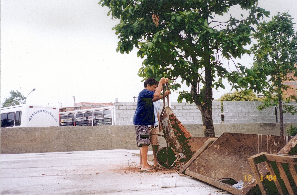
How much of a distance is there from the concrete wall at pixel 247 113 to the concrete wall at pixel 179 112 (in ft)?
1.51

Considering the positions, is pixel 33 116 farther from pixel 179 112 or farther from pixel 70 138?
pixel 179 112

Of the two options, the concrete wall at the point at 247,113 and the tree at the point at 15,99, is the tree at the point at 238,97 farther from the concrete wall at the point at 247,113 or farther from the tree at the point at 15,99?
the tree at the point at 15,99

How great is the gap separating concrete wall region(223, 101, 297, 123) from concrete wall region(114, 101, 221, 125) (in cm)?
46

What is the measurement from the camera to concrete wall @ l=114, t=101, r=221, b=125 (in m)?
12.1

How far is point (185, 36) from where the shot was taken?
25.1 feet

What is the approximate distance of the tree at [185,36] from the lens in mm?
6758

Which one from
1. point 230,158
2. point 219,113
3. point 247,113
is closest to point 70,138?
point 219,113

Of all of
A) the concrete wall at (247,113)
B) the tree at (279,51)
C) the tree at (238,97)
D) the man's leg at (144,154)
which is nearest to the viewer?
the man's leg at (144,154)

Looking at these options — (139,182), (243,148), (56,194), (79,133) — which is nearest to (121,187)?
(139,182)

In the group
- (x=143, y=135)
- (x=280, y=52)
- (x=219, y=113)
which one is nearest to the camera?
(x=143, y=135)

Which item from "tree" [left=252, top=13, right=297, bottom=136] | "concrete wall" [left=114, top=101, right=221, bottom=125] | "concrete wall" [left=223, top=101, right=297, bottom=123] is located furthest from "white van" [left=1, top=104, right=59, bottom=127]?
"tree" [left=252, top=13, right=297, bottom=136]

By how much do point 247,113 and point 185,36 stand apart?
6.77m

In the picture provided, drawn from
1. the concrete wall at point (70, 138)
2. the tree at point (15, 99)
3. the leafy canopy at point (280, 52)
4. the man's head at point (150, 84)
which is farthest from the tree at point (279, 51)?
the tree at point (15, 99)

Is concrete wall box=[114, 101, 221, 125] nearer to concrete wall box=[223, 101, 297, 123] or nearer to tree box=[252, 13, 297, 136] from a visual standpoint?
concrete wall box=[223, 101, 297, 123]
